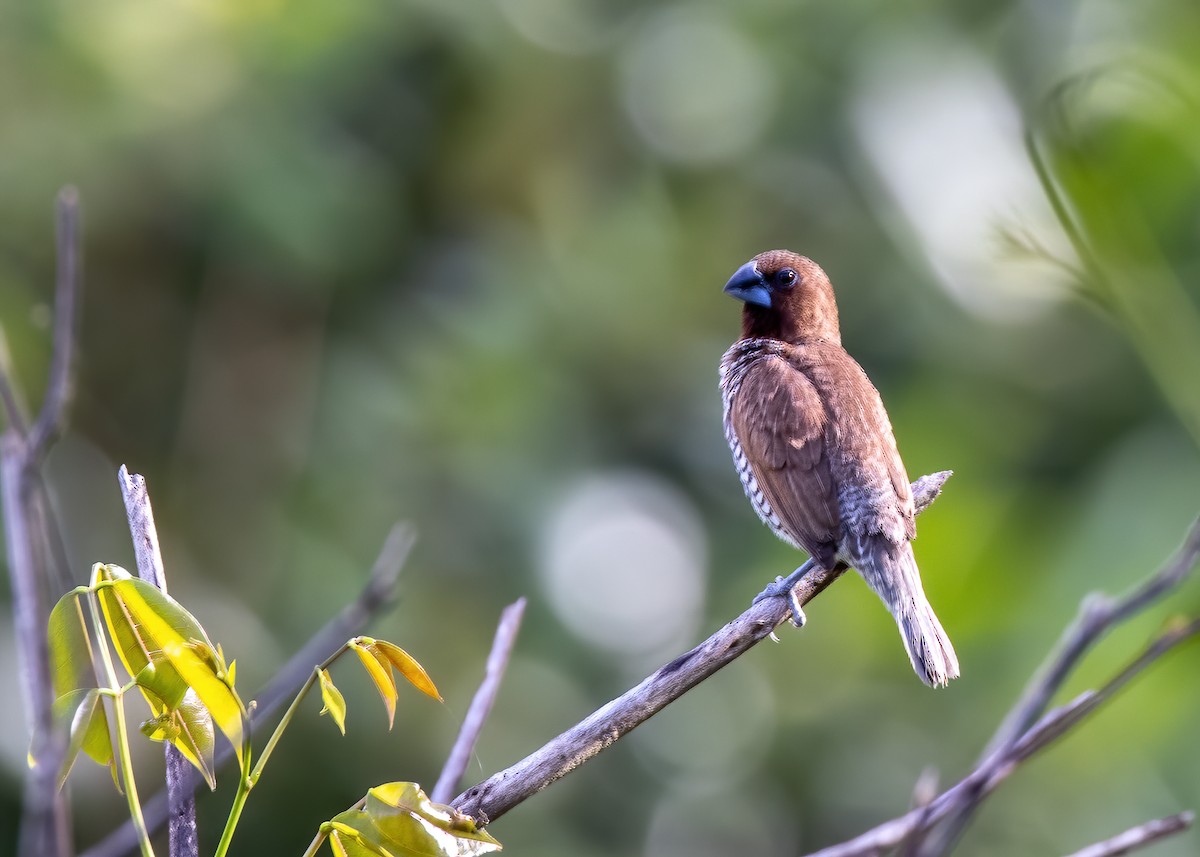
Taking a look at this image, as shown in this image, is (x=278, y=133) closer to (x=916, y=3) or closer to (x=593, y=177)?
(x=593, y=177)

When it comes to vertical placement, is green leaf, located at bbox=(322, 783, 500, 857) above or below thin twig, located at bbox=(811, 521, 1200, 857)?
above

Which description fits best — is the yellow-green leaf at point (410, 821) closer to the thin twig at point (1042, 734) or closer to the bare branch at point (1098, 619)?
the thin twig at point (1042, 734)

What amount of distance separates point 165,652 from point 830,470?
2.53m

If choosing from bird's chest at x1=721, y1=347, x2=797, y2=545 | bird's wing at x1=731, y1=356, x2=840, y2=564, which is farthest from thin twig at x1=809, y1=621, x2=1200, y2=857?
bird's chest at x1=721, y1=347, x2=797, y2=545

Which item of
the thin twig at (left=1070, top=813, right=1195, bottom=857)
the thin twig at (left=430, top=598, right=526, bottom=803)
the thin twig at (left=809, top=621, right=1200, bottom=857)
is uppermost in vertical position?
the thin twig at (left=430, top=598, right=526, bottom=803)

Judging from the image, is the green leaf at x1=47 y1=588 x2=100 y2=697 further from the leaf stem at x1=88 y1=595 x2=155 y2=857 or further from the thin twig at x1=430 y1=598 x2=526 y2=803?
Answer: the thin twig at x1=430 y1=598 x2=526 y2=803

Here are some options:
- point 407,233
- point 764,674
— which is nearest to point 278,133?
point 407,233

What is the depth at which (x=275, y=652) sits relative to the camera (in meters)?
6.20

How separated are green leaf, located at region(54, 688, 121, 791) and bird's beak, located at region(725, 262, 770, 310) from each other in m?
3.18

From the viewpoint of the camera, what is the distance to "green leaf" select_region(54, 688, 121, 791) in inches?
52.8

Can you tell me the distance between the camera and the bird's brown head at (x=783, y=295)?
4.36 metres

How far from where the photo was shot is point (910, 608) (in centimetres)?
332

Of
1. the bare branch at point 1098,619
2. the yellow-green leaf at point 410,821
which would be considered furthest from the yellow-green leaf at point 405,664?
the bare branch at point 1098,619

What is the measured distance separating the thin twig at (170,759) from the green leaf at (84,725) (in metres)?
0.09
